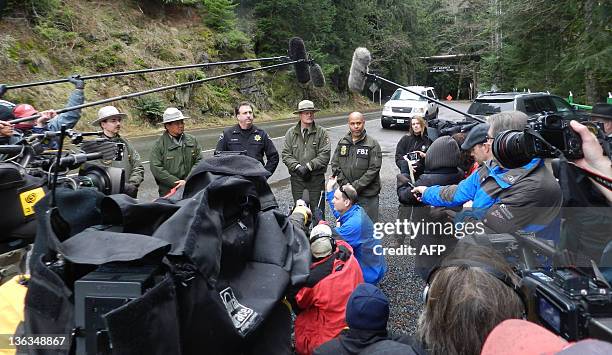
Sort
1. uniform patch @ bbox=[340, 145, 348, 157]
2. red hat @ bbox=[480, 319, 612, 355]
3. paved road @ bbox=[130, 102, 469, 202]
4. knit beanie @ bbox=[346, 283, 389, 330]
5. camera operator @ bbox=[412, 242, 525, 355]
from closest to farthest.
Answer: red hat @ bbox=[480, 319, 612, 355] → camera operator @ bbox=[412, 242, 525, 355] → knit beanie @ bbox=[346, 283, 389, 330] → uniform patch @ bbox=[340, 145, 348, 157] → paved road @ bbox=[130, 102, 469, 202]

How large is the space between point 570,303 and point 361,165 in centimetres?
412

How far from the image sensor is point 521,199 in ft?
9.30

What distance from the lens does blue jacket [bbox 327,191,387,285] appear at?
3791mm

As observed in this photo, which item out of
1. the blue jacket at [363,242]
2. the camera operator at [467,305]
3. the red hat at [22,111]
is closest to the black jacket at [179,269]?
the camera operator at [467,305]

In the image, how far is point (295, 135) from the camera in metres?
6.01

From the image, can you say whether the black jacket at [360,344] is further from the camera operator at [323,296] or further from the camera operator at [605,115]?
the camera operator at [605,115]

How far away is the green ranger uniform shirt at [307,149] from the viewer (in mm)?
5859

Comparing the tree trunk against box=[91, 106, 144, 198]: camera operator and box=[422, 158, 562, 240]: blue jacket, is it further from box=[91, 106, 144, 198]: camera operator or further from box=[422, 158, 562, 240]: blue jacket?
box=[91, 106, 144, 198]: camera operator

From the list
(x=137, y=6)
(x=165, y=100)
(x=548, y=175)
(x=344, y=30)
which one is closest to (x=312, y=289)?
(x=548, y=175)

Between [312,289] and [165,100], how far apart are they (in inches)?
764

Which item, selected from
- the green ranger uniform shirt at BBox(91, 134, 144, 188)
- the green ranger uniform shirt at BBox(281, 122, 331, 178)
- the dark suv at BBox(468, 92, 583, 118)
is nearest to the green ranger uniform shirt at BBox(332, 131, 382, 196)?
the green ranger uniform shirt at BBox(281, 122, 331, 178)

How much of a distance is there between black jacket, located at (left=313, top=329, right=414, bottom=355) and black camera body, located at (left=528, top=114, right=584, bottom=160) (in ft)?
3.57

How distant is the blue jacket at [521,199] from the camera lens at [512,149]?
0.58m

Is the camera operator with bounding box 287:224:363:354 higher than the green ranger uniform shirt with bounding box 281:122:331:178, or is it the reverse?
the green ranger uniform shirt with bounding box 281:122:331:178
